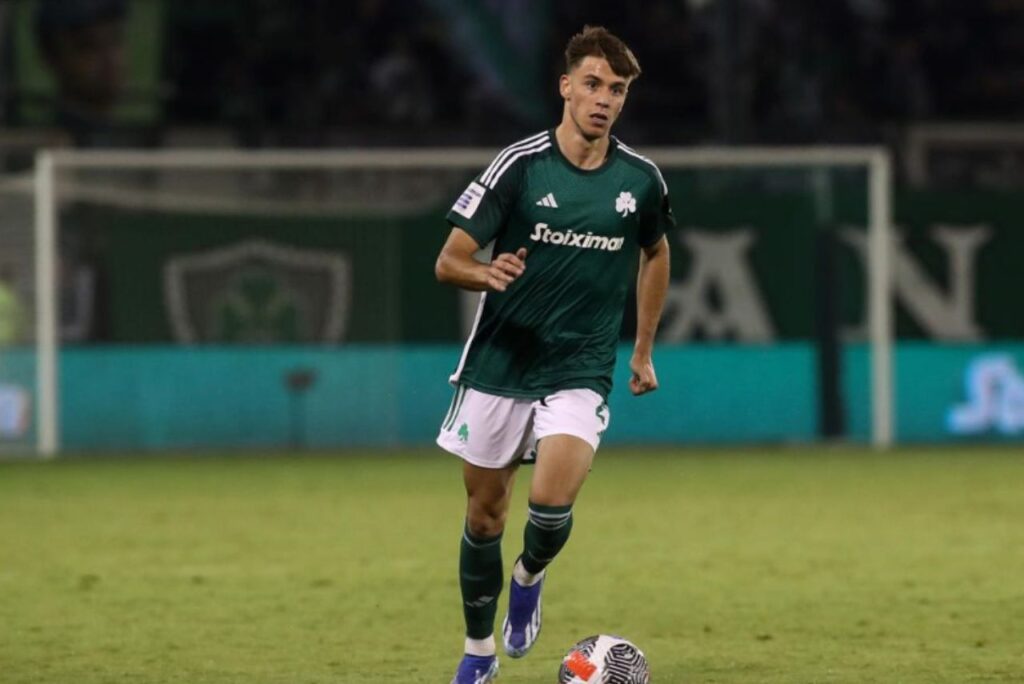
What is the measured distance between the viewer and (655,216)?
6.78 m

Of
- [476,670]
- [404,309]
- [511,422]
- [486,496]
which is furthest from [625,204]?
[404,309]

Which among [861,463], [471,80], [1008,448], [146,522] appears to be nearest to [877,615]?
[146,522]

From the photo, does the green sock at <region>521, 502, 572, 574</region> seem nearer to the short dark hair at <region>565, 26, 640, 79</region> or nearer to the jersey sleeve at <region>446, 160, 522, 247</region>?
the jersey sleeve at <region>446, 160, 522, 247</region>

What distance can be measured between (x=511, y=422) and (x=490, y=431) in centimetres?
8

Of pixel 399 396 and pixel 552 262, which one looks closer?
pixel 552 262

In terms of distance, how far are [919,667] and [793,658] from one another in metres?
0.46

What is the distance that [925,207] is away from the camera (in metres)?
18.9

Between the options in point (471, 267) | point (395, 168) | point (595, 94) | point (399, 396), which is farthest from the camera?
point (395, 168)

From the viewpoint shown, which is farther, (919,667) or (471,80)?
(471,80)

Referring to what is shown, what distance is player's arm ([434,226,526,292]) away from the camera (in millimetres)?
6168

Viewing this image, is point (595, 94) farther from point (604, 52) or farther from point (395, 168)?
point (395, 168)

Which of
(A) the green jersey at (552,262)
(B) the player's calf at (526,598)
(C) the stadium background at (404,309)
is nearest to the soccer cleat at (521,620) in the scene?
(B) the player's calf at (526,598)

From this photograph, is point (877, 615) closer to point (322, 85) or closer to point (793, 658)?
point (793, 658)

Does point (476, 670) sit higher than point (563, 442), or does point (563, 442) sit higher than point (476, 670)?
point (563, 442)
